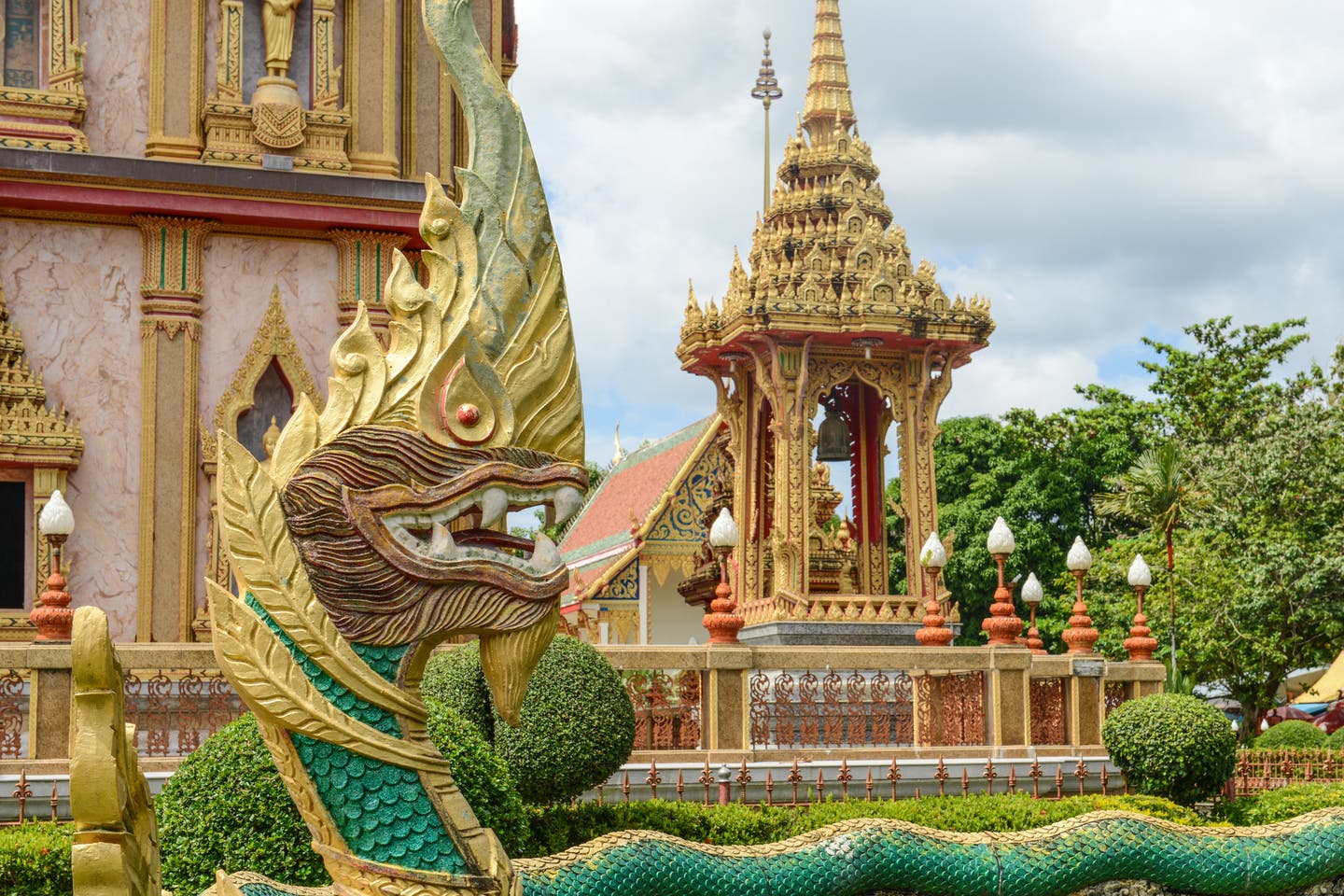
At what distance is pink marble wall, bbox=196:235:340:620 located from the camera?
54.3 ft

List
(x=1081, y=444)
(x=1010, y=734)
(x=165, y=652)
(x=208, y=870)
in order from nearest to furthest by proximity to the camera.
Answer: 1. (x=208, y=870)
2. (x=165, y=652)
3. (x=1010, y=734)
4. (x=1081, y=444)

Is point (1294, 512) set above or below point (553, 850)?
above

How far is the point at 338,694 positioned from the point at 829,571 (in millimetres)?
18644

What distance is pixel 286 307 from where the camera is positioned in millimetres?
16766

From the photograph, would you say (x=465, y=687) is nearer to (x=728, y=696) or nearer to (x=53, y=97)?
(x=728, y=696)

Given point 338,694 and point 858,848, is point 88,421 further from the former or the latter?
point 338,694

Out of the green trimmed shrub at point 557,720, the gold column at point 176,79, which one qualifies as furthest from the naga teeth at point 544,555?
the gold column at point 176,79

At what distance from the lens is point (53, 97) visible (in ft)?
52.7

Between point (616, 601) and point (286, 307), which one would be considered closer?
point (286, 307)

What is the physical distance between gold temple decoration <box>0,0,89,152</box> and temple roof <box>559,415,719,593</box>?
13.8m

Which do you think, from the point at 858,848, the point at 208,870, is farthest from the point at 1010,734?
the point at 208,870

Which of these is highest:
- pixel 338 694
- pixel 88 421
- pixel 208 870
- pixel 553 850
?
pixel 88 421

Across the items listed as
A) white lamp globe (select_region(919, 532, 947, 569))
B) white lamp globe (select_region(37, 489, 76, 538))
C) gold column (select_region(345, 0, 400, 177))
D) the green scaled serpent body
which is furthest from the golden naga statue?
white lamp globe (select_region(919, 532, 947, 569))

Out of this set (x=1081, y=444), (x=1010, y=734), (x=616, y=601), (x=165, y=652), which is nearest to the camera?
(x=165, y=652)
